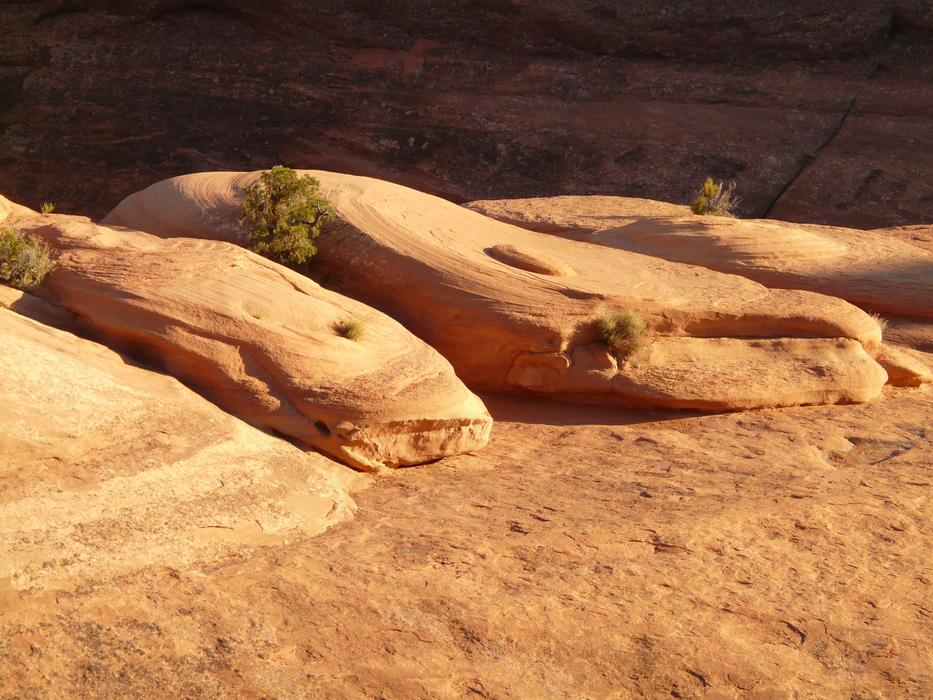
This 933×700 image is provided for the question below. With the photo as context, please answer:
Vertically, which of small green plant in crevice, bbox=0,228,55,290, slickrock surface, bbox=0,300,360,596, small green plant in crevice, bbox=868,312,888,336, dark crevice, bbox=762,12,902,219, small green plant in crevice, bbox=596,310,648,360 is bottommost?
slickrock surface, bbox=0,300,360,596

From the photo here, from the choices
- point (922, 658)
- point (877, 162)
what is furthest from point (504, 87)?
point (922, 658)

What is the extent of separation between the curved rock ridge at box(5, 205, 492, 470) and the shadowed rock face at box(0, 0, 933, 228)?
970 centimetres

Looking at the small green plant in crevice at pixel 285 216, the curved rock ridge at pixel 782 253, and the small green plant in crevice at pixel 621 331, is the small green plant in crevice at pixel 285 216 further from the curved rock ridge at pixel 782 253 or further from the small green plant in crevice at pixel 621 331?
the curved rock ridge at pixel 782 253

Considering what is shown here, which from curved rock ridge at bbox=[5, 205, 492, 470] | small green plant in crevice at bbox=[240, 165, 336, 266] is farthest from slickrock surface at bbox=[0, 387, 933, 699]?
small green plant in crevice at bbox=[240, 165, 336, 266]

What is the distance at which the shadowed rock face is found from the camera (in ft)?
54.3

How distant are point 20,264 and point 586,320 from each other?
392cm

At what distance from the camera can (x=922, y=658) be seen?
4.31m

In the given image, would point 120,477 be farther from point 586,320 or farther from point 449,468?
point 586,320

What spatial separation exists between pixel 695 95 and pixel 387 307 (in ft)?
36.4

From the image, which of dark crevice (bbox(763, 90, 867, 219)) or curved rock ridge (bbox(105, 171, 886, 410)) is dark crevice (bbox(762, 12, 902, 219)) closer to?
dark crevice (bbox(763, 90, 867, 219))

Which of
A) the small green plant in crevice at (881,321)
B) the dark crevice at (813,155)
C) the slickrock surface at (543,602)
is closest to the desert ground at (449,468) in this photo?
the slickrock surface at (543,602)

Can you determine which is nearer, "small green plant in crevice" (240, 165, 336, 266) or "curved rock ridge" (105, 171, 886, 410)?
"curved rock ridge" (105, 171, 886, 410)

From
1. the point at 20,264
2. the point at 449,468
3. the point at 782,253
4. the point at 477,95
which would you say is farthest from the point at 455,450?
the point at 477,95

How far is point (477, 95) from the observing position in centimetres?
1788
